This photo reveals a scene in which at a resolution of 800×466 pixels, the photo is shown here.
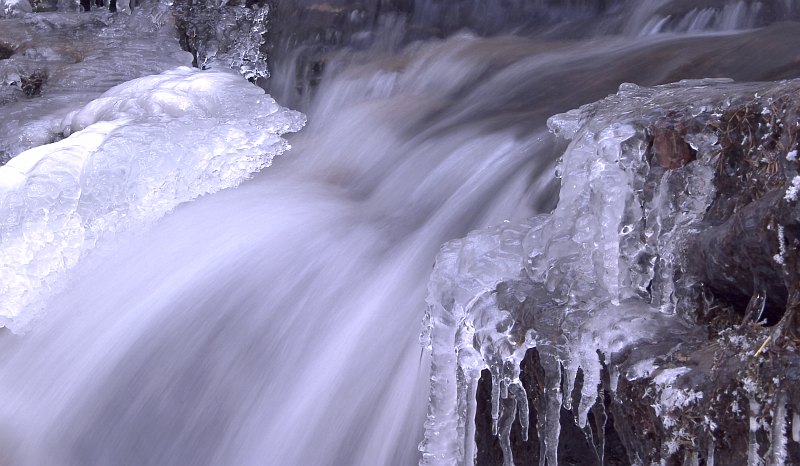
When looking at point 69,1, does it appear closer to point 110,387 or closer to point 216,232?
point 216,232

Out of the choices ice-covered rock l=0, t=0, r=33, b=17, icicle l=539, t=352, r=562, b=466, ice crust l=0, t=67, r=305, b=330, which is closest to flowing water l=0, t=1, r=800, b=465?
ice crust l=0, t=67, r=305, b=330

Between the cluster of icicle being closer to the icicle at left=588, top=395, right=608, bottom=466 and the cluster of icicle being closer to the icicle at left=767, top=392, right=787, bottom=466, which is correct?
the icicle at left=588, top=395, right=608, bottom=466

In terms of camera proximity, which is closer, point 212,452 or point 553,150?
point 212,452

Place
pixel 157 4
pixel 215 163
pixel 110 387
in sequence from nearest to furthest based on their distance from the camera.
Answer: pixel 110 387, pixel 215 163, pixel 157 4

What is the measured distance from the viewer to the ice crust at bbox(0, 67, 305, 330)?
3.62 meters

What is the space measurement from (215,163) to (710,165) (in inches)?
105

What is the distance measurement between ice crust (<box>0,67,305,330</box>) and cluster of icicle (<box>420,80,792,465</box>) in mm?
1914

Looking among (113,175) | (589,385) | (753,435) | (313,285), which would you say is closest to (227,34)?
(113,175)

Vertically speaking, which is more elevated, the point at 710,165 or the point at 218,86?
the point at 710,165

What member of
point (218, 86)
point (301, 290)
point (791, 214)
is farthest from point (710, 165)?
point (218, 86)

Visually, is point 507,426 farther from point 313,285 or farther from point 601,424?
point 313,285

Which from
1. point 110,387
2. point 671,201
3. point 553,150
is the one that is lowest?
point 110,387

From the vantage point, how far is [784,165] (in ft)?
5.53

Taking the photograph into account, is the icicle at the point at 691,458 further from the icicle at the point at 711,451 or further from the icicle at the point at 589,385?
the icicle at the point at 589,385
